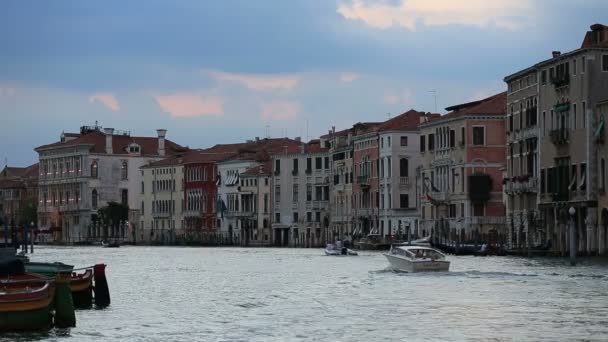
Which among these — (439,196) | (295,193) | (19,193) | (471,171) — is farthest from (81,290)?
(19,193)

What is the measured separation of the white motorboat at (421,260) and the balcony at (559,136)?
52.5ft

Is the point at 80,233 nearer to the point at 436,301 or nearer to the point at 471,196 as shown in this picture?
the point at 471,196

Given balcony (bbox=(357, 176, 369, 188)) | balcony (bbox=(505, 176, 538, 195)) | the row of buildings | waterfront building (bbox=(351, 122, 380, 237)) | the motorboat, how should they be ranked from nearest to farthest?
the row of buildings < balcony (bbox=(505, 176, 538, 195)) < the motorboat < waterfront building (bbox=(351, 122, 380, 237)) < balcony (bbox=(357, 176, 369, 188))

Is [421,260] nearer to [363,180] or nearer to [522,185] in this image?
[522,185]

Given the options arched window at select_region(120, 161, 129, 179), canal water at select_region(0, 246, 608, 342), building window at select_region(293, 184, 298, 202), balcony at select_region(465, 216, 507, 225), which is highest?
arched window at select_region(120, 161, 129, 179)

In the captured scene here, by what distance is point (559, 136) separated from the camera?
70.0m

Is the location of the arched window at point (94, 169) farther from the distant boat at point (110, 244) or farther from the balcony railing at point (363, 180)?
the balcony railing at point (363, 180)

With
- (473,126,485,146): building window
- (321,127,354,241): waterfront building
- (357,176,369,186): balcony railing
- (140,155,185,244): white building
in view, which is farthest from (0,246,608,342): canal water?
(140,155,185,244): white building

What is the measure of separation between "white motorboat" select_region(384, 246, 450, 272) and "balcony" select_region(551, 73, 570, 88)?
661 inches

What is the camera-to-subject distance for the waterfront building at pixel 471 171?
287ft

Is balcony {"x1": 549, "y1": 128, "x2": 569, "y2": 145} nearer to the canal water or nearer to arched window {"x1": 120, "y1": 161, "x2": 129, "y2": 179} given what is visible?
the canal water

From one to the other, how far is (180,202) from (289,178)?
73.9ft

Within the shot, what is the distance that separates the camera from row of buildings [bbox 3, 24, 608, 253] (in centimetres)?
6906

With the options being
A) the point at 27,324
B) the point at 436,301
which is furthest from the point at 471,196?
the point at 27,324
